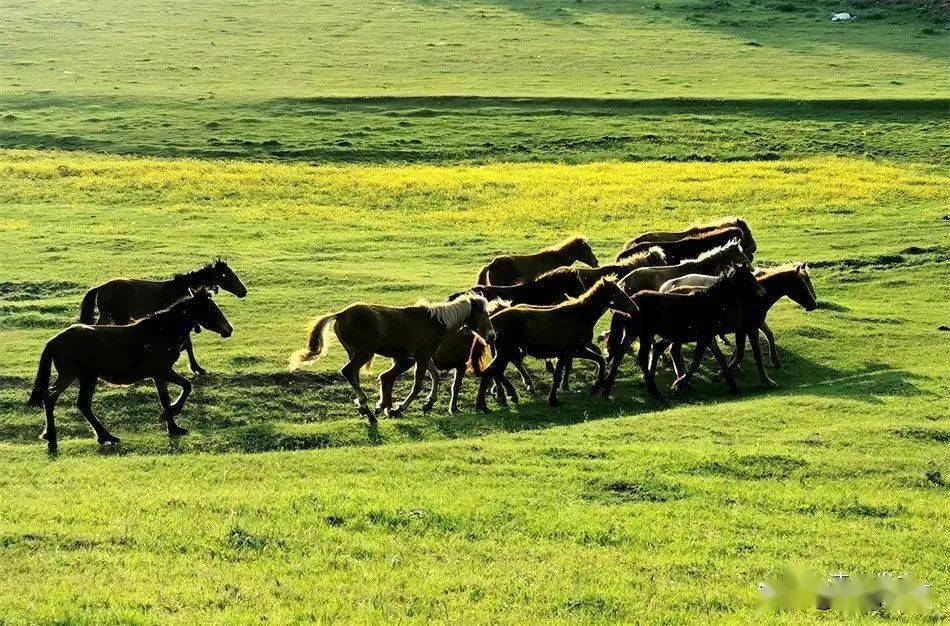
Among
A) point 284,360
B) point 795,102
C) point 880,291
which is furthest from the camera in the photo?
point 795,102

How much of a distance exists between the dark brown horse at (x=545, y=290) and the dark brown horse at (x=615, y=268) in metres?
0.08

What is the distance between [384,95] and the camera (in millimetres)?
58094

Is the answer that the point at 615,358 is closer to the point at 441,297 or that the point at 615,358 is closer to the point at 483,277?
the point at 483,277

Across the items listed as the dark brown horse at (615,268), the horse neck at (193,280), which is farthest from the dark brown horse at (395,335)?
the horse neck at (193,280)

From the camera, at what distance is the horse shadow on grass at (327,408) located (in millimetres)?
16328

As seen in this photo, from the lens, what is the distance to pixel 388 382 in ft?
59.0

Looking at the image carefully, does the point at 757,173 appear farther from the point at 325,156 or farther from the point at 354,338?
the point at 354,338

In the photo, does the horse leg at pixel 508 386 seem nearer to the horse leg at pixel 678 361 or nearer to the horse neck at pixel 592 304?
the horse neck at pixel 592 304

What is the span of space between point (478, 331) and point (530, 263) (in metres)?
6.27

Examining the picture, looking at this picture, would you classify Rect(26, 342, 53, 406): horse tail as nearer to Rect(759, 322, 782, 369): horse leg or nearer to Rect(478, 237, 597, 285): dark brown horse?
Rect(478, 237, 597, 285): dark brown horse

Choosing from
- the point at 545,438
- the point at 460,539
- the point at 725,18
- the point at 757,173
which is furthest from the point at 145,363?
the point at 725,18

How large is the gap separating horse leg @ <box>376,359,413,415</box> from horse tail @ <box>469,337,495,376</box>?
4.05ft

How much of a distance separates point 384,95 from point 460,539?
48.6 meters

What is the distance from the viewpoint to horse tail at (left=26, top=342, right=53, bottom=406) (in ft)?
51.8
